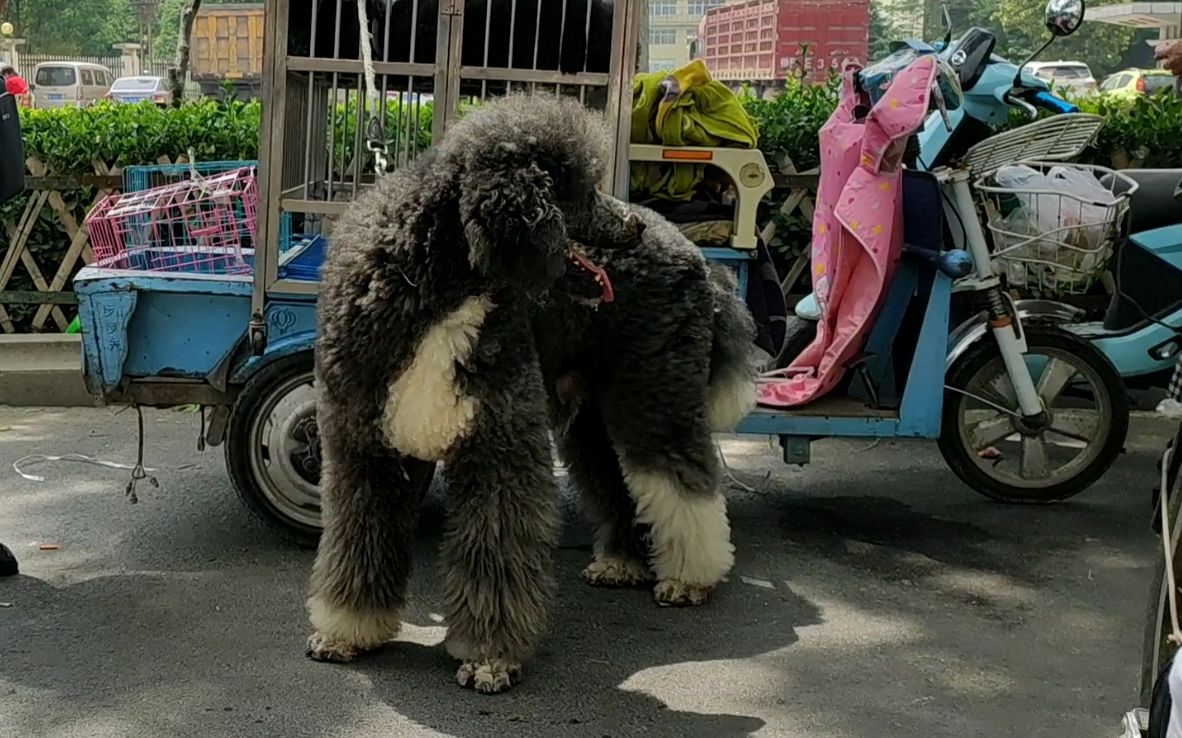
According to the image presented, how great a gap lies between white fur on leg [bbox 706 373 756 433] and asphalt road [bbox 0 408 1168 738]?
2.26ft

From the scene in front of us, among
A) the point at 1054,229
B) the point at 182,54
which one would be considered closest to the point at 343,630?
the point at 1054,229

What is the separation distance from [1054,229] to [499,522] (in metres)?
3.15

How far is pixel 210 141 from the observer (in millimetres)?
8078

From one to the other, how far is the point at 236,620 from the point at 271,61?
2079mm

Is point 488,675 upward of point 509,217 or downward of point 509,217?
downward

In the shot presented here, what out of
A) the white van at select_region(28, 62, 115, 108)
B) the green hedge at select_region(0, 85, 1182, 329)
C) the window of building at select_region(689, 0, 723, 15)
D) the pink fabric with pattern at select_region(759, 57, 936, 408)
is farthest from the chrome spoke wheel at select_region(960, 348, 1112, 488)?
the white van at select_region(28, 62, 115, 108)

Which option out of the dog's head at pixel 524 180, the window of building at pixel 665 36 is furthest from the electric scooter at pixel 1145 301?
the window of building at pixel 665 36

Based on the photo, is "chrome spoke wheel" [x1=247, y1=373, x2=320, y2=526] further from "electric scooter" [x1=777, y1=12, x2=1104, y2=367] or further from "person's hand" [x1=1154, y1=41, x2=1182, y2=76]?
"person's hand" [x1=1154, y1=41, x2=1182, y2=76]

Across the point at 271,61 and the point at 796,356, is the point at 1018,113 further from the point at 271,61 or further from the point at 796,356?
the point at 271,61

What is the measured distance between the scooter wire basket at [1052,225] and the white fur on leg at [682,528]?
202 cm

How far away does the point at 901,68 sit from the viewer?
5.14 metres

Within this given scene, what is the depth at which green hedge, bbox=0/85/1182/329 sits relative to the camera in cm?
795

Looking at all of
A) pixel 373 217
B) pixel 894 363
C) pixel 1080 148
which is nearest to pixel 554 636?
pixel 373 217

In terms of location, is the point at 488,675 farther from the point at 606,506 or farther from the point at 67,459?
the point at 67,459
